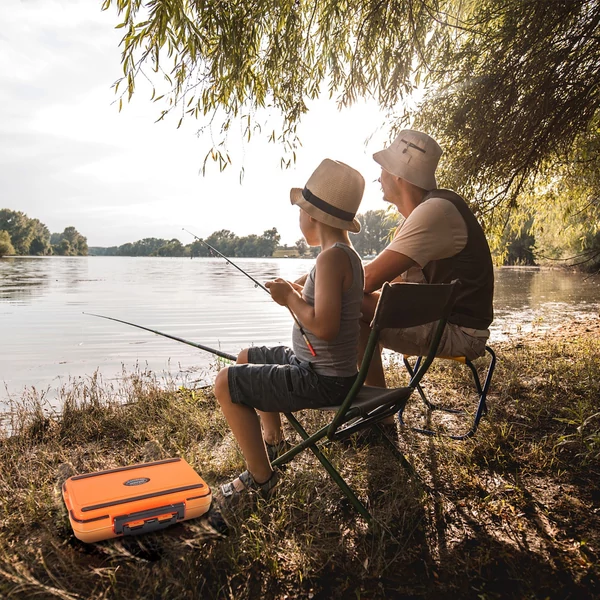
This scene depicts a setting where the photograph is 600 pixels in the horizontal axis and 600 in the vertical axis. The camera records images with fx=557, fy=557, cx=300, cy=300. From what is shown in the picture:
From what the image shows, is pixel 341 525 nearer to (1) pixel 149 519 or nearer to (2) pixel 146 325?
(1) pixel 149 519

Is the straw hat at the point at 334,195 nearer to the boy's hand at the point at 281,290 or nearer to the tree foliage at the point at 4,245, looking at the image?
the boy's hand at the point at 281,290

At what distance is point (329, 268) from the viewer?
2.11 m

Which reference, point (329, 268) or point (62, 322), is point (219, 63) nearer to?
point (329, 268)

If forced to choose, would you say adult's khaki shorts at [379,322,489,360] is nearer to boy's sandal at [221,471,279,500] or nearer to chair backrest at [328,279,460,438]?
chair backrest at [328,279,460,438]

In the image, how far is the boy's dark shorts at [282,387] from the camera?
2189mm

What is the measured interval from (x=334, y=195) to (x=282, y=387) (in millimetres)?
802

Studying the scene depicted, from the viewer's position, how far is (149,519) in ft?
6.73

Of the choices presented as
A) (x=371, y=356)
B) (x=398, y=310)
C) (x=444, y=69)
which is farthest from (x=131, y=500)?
(x=444, y=69)

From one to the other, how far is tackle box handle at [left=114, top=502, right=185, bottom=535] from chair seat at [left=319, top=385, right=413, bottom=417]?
2.22ft

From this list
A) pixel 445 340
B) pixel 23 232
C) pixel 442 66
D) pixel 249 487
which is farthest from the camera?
pixel 23 232

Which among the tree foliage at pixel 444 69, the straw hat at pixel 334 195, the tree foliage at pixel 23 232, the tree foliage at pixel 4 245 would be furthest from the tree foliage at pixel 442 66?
the tree foliage at pixel 23 232

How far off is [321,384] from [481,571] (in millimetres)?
854

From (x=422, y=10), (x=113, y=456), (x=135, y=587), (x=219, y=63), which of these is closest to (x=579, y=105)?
(x=422, y=10)

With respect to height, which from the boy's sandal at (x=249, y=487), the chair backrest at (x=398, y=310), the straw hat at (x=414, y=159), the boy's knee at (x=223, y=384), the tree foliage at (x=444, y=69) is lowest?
the boy's sandal at (x=249, y=487)
